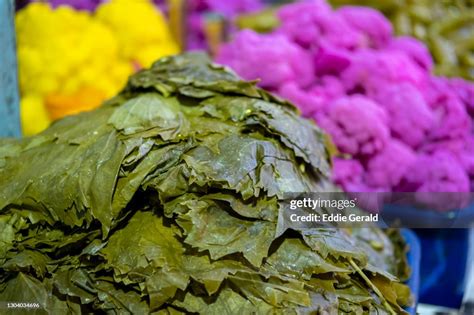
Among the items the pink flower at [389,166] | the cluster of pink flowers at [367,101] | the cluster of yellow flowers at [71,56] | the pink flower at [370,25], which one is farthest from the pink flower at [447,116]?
the cluster of yellow flowers at [71,56]

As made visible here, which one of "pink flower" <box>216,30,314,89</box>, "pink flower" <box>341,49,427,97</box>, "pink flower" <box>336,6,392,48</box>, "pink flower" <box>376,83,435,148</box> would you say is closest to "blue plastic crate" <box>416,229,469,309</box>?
"pink flower" <box>376,83,435,148</box>

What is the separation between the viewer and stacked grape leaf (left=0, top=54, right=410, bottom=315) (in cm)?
82

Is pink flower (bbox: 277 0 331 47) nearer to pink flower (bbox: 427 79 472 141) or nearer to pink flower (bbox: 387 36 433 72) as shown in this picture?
pink flower (bbox: 387 36 433 72)

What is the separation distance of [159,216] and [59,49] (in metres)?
0.94

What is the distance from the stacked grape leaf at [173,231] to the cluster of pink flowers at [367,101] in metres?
0.61

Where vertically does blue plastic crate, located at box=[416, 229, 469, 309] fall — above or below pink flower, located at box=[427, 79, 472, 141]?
below

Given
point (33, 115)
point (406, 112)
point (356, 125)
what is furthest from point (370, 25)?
point (33, 115)

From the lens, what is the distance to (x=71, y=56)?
1.65m

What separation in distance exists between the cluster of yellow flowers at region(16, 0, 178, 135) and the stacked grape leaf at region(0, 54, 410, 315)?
617mm

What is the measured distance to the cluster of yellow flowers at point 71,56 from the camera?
160 centimetres

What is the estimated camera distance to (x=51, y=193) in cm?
90

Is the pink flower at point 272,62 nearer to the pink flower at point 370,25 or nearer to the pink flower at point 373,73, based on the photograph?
the pink flower at point 373,73

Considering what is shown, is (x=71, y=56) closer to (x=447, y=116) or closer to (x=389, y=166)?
(x=389, y=166)

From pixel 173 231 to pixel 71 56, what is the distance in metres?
0.96
